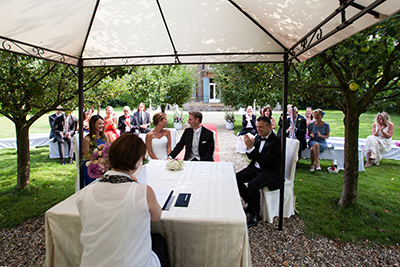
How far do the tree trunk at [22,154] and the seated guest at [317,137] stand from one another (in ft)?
24.4

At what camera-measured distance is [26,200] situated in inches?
186

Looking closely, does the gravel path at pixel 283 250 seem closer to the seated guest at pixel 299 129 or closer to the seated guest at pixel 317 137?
the seated guest at pixel 317 137

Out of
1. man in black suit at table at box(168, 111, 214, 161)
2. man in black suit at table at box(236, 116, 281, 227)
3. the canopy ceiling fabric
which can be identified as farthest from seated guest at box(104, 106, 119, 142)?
man in black suit at table at box(236, 116, 281, 227)

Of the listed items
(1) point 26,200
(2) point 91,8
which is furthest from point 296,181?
(1) point 26,200

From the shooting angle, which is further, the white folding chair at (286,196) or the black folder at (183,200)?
the white folding chair at (286,196)

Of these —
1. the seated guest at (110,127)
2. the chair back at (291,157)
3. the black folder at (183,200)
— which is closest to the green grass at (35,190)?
the seated guest at (110,127)

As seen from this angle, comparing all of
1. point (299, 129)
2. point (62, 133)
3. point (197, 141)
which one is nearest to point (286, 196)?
point (197, 141)

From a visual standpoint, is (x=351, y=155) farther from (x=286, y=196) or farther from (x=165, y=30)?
(x=165, y=30)

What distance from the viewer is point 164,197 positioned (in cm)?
240

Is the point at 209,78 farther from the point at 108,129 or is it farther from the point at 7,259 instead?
the point at 7,259

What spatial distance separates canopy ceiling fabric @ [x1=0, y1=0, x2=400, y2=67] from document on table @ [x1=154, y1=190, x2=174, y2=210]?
2.23m

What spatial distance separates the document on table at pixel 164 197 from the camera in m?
2.25

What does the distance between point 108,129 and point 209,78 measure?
85.2 ft

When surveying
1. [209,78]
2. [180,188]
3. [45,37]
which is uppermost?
[209,78]
